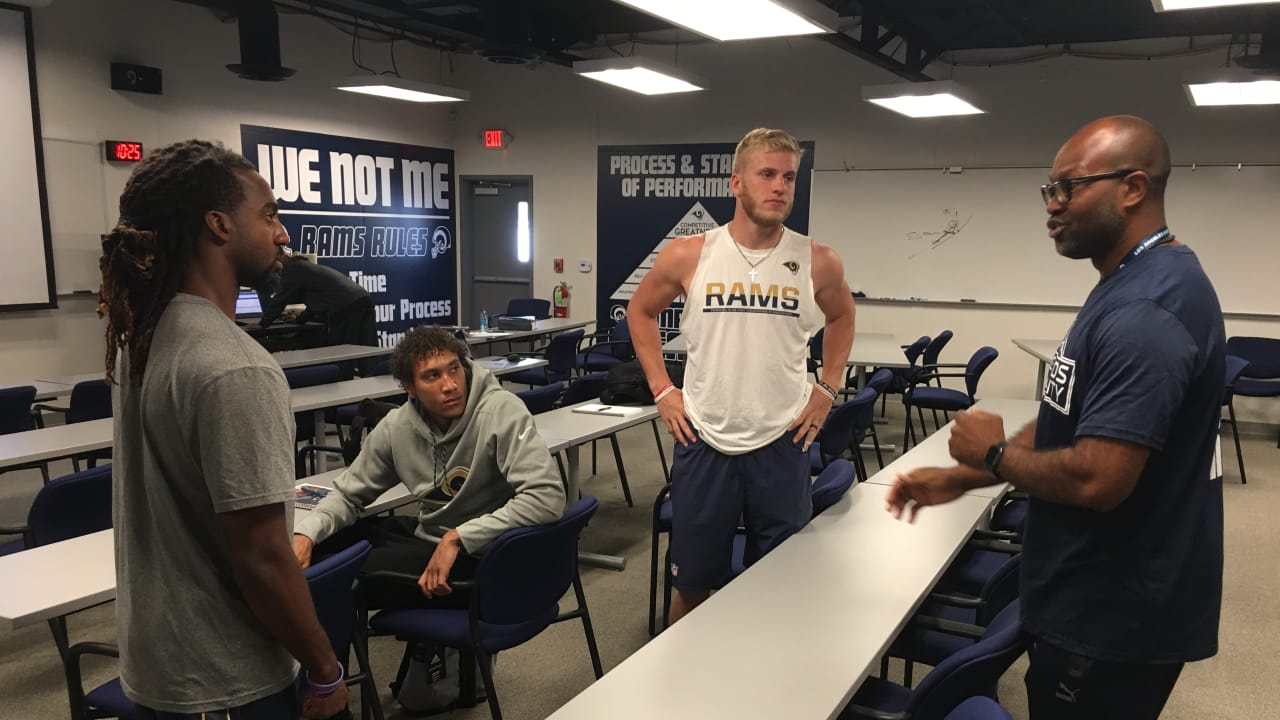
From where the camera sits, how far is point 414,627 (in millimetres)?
2312

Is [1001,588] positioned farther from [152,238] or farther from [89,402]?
[89,402]

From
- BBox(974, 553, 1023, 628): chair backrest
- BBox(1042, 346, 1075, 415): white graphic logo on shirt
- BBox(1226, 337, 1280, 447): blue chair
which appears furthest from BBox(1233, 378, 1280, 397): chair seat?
BBox(1042, 346, 1075, 415): white graphic logo on shirt

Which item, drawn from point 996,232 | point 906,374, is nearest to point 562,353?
point 906,374

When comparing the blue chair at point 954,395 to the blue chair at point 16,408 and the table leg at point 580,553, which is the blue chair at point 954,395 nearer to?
the table leg at point 580,553

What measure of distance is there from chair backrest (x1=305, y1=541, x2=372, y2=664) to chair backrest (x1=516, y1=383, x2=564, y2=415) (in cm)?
205

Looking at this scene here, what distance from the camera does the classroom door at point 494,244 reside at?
388 inches

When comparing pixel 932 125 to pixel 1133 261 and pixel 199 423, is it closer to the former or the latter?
pixel 1133 261

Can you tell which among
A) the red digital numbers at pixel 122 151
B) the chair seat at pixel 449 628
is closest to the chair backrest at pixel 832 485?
the chair seat at pixel 449 628

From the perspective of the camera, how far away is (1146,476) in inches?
51.4

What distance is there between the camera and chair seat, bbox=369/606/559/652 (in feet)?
7.41

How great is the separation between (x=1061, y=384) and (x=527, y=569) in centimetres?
142

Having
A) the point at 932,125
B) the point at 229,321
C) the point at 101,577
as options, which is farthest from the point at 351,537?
the point at 932,125

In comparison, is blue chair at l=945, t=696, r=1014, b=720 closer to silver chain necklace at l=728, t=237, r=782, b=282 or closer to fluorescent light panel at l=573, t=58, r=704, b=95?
silver chain necklace at l=728, t=237, r=782, b=282

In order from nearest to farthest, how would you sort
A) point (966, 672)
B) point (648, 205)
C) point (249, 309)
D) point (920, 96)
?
point (966, 672) → point (920, 96) → point (249, 309) → point (648, 205)
